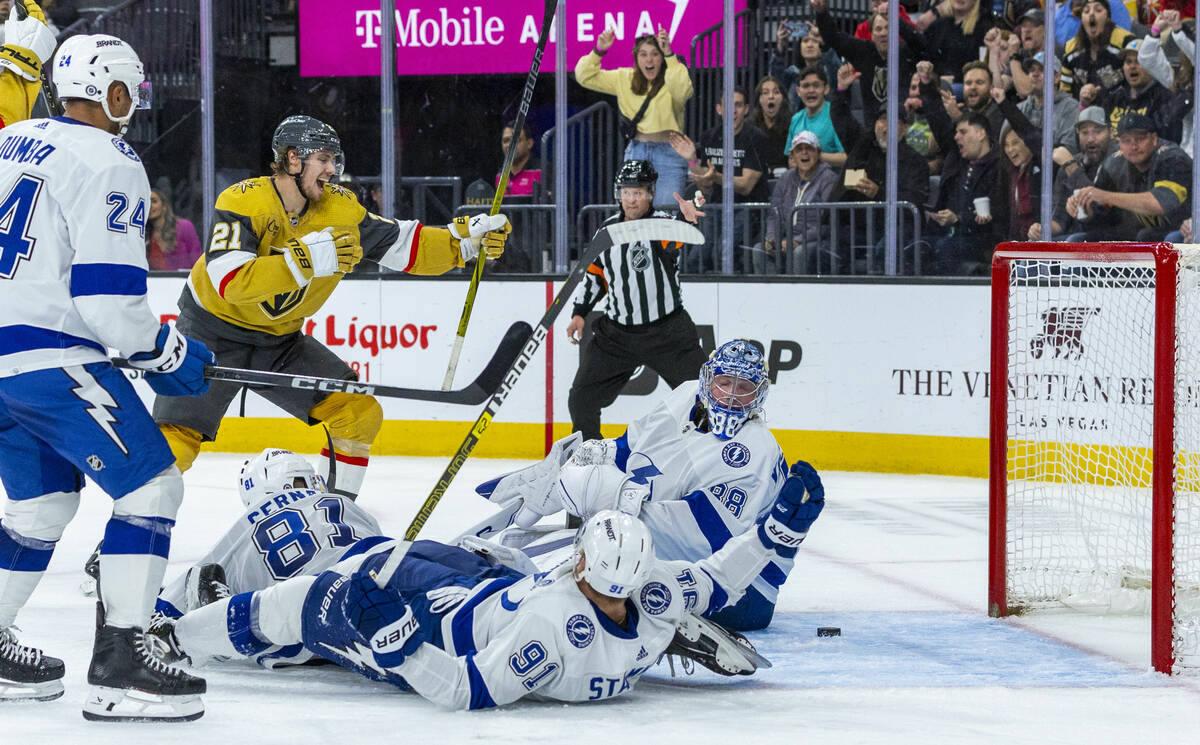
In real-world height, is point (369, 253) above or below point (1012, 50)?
below

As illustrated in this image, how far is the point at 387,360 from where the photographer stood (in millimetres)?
6984

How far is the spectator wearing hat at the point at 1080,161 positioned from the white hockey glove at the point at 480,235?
2.98 m

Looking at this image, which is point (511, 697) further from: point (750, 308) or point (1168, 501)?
point (750, 308)

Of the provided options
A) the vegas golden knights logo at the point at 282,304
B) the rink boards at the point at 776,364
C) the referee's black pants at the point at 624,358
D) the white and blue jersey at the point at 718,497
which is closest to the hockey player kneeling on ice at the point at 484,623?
the white and blue jersey at the point at 718,497

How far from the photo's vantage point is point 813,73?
22.5 ft

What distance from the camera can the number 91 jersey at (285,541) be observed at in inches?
121

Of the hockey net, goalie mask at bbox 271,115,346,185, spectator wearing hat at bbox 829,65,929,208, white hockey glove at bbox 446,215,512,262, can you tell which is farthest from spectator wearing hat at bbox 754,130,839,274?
goalie mask at bbox 271,115,346,185

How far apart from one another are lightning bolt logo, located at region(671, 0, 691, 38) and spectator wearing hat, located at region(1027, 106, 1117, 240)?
5.89 feet

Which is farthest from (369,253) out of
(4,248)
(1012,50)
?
(1012,50)

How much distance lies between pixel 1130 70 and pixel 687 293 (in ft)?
6.63

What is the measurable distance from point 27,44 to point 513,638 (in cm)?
251

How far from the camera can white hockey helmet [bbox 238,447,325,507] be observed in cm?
329

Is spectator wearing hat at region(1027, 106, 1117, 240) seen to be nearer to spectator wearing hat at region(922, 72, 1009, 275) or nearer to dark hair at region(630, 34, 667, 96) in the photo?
spectator wearing hat at region(922, 72, 1009, 275)

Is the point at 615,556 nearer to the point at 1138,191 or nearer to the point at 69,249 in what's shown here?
the point at 69,249
